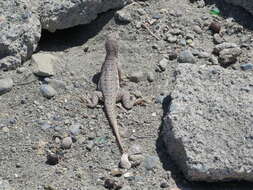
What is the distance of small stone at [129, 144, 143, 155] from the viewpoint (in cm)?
520

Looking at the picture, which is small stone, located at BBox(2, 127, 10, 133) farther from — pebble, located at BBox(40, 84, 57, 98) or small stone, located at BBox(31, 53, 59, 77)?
small stone, located at BBox(31, 53, 59, 77)

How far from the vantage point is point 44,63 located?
606 centimetres

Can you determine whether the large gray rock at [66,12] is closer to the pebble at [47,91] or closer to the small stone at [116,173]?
the pebble at [47,91]

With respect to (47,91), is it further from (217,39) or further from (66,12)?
(217,39)

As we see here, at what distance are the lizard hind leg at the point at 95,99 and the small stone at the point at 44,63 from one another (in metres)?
0.50

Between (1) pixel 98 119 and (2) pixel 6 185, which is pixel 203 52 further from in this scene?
(2) pixel 6 185

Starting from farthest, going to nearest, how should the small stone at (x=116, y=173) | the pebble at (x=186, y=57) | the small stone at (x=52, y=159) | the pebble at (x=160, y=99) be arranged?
the pebble at (x=186, y=57) → the pebble at (x=160, y=99) → the small stone at (x=52, y=159) → the small stone at (x=116, y=173)

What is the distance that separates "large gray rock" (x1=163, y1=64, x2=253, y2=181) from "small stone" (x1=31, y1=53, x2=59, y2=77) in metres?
1.37

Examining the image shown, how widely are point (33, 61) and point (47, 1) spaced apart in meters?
0.67

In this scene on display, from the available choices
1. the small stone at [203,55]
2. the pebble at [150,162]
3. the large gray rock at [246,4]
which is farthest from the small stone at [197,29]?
the pebble at [150,162]

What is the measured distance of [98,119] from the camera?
5613 millimetres

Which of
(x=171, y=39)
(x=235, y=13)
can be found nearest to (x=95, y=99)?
(x=171, y=39)

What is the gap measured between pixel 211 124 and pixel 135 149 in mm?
727

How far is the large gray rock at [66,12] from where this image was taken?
6.19 m
